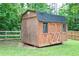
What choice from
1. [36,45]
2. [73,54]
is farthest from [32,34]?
[73,54]

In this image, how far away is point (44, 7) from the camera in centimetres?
363

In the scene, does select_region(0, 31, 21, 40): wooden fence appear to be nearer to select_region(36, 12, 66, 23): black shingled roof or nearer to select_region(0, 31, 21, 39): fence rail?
select_region(0, 31, 21, 39): fence rail

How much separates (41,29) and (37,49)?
1.21 ft

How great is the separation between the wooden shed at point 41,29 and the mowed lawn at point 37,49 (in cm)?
13

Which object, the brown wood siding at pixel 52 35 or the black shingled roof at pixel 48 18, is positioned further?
the brown wood siding at pixel 52 35

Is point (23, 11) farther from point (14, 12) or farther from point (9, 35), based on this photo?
point (9, 35)

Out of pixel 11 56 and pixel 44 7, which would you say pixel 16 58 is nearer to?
pixel 11 56

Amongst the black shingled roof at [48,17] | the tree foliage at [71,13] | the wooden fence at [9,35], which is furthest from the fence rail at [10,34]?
the tree foliage at [71,13]

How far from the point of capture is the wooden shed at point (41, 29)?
3.86 m

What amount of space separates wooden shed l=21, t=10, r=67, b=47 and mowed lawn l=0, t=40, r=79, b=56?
0.13 meters

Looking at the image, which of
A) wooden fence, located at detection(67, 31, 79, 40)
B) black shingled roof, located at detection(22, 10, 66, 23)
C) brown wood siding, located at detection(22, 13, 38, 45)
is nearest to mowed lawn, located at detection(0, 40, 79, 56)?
wooden fence, located at detection(67, 31, 79, 40)

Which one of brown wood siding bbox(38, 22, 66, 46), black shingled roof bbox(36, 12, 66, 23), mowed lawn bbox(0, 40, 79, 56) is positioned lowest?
mowed lawn bbox(0, 40, 79, 56)

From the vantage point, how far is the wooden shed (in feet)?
12.7

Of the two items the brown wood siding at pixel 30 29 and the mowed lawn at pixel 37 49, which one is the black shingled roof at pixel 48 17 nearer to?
the brown wood siding at pixel 30 29
